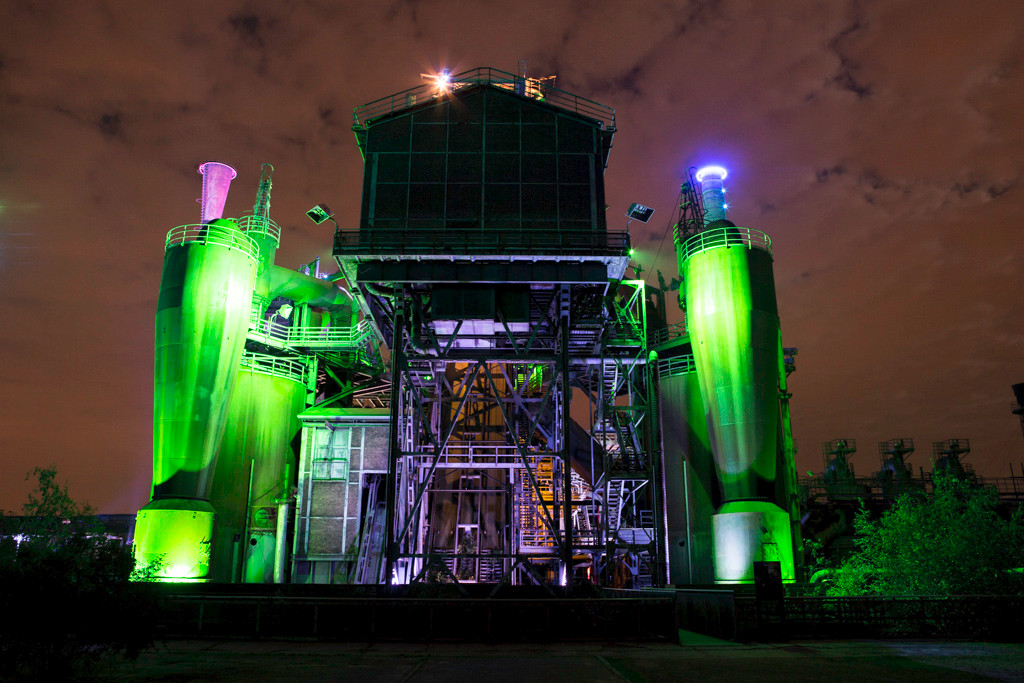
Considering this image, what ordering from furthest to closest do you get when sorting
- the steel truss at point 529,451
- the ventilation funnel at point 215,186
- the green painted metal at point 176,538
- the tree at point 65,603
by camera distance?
the ventilation funnel at point 215,186 → the steel truss at point 529,451 → the green painted metal at point 176,538 → the tree at point 65,603

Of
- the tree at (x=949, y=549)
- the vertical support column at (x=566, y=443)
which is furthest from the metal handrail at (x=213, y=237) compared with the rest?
the tree at (x=949, y=549)

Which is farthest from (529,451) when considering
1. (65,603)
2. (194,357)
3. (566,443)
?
(65,603)

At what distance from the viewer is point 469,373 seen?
32.0m

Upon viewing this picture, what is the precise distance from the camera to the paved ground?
11.4 meters

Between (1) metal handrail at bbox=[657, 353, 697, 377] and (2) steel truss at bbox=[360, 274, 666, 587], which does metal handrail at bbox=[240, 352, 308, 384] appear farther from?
(1) metal handrail at bbox=[657, 353, 697, 377]

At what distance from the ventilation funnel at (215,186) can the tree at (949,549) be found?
32.5 meters

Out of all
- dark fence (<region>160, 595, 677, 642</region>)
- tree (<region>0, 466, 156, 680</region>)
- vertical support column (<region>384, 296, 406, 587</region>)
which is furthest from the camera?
vertical support column (<region>384, 296, 406, 587</region>)

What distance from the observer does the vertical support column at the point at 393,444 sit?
85.4 feet

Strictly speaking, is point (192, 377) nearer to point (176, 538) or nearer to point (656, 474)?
point (176, 538)

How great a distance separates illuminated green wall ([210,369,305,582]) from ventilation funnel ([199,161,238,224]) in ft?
27.6

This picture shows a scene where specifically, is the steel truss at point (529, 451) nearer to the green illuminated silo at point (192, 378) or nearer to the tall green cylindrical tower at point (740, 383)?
the tall green cylindrical tower at point (740, 383)

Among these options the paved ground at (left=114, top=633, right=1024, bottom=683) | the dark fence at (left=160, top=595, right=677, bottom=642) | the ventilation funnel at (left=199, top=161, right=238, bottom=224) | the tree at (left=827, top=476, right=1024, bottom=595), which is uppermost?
the ventilation funnel at (left=199, top=161, right=238, bottom=224)

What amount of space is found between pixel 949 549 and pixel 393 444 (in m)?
18.4

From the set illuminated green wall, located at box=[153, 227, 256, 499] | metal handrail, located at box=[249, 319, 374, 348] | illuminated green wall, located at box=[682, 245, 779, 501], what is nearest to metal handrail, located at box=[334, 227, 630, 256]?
illuminated green wall, located at box=[682, 245, 779, 501]
